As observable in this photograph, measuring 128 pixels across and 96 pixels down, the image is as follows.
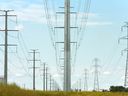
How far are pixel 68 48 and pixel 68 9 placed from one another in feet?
12.9

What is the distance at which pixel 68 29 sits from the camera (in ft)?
129

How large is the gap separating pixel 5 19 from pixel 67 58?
85.7 feet

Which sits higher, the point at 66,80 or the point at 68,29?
the point at 68,29

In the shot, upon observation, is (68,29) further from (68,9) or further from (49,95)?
(49,95)

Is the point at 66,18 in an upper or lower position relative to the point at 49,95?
upper

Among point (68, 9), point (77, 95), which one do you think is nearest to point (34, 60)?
point (68, 9)

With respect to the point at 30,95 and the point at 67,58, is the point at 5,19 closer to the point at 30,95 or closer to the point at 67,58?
the point at 67,58

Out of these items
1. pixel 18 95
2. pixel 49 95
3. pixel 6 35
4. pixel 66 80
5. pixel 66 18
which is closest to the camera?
pixel 18 95

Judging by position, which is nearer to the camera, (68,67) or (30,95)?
(30,95)

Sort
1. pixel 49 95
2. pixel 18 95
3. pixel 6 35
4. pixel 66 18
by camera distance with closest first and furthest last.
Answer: pixel 18 95 < pixel 49 95 < pixel 66 18 < pixel 6 35

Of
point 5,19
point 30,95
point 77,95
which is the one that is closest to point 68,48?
point 77,95

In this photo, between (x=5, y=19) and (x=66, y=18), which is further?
(x=5, y=19)

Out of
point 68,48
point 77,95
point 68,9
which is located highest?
point 68,9

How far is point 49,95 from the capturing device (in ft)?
95.0
